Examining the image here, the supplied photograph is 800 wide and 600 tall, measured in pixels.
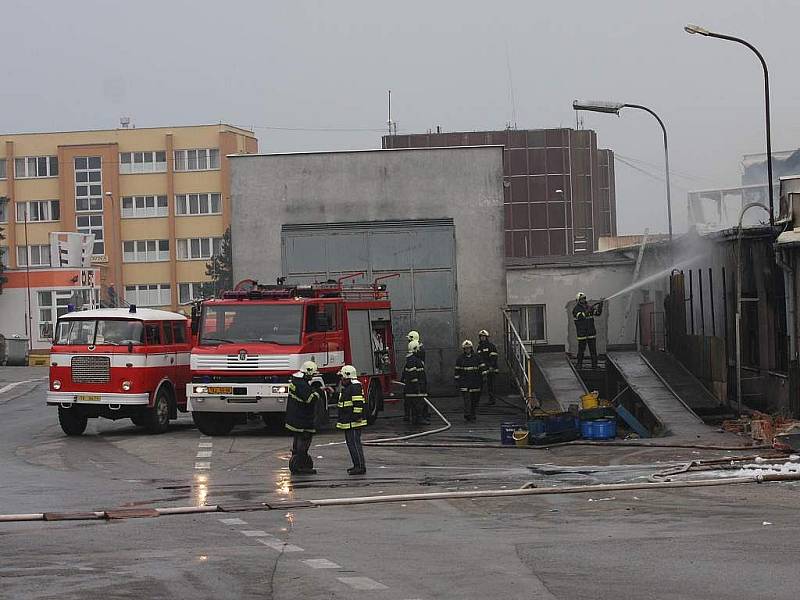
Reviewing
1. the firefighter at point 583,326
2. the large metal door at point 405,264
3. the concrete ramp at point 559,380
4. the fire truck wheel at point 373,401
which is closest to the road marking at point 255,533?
the fire truck wheel at point 373,401

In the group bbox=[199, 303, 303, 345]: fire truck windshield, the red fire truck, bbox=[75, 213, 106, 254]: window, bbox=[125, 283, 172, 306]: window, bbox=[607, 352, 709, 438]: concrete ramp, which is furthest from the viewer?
bbox=[125, 283, 172, 306]: window


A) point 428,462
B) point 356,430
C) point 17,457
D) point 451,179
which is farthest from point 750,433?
point 451,179

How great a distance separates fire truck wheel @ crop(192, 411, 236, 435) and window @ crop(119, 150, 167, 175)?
65.8 m

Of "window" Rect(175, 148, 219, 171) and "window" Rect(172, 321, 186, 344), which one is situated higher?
"window" Rect(175, 148, 219, 171)

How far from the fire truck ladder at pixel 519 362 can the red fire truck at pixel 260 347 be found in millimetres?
3862

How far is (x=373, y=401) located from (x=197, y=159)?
63046 millimetres

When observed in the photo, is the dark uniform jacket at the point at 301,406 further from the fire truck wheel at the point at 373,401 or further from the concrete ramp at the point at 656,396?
the fire truck wheel at the point at 373,401

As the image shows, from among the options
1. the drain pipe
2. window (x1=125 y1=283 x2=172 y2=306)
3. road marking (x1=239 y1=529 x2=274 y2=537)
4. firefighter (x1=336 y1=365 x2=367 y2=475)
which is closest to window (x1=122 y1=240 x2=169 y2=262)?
window (x1=125 y1=283 x2=172 y2=306)

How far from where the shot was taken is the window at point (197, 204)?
3504 inches

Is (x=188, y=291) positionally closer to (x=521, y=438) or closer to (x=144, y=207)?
(x=144, y=207)

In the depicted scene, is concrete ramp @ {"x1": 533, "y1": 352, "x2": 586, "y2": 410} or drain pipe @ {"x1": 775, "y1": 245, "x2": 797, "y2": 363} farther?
concrete ramp @ {"x1": 533, "y1": 352, "x2": 586, "y2": 410}

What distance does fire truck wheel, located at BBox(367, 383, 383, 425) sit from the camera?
27078 millimetres

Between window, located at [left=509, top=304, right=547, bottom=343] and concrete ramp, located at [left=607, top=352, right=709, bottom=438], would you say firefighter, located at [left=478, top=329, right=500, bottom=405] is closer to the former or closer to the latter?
concrete ramp, located at [left=607, top=352, right=709, bottom=438]

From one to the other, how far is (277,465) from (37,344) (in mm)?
61840
